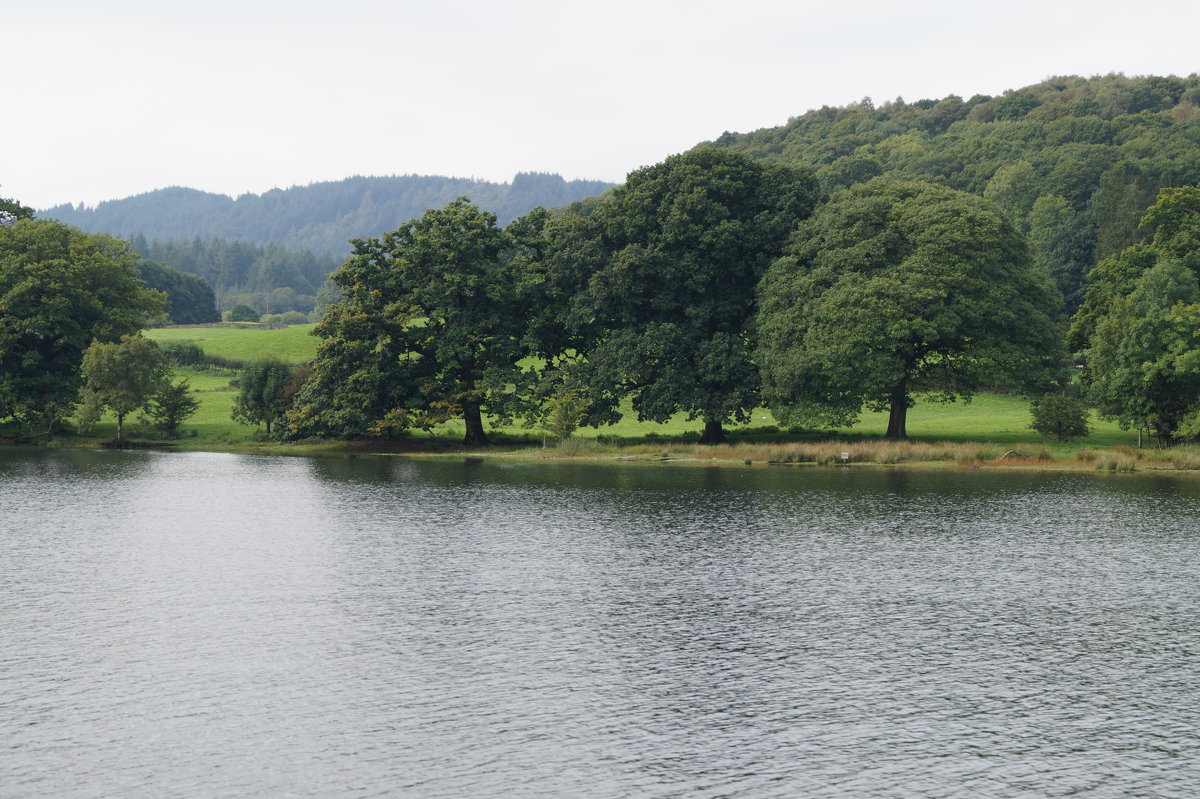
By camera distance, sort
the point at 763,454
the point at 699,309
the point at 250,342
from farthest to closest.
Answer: the point at 250,342 → the point at 699,309 → the point at 763,454

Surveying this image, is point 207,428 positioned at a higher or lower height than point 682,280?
lower

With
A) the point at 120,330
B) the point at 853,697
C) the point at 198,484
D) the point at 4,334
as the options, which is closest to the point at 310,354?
the point at 120,330

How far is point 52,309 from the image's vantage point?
93.5 metres

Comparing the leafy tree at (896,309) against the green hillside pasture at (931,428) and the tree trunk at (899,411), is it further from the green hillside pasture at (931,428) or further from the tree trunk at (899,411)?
the green hillside pasture at (931,428)

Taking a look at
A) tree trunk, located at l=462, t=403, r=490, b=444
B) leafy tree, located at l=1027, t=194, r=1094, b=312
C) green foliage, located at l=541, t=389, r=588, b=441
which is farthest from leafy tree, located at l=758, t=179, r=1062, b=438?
leafy tree, located at l=1027, t=194, r=1094, b=312

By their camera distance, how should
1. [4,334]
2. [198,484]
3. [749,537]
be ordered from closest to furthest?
[749,537]
[198,484]
[4,334]

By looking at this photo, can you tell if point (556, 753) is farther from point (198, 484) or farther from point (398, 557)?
point (198, 484)

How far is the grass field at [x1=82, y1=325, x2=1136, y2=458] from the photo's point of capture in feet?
261

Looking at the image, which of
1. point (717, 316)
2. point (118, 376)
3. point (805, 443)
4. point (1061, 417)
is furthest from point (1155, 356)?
point (118, 376)

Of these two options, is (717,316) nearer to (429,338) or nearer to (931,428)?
(931,428)

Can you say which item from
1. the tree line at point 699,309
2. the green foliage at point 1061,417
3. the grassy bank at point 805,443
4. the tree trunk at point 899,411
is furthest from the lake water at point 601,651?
the tree trunk at point 899,411

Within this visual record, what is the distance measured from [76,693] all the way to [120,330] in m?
83.7

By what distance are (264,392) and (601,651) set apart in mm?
71065

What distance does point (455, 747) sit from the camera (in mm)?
20062
